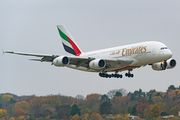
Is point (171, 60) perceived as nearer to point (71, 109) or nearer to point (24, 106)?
point (71, 109)

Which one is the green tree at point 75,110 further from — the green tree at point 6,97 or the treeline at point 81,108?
the green tree at point 6,97

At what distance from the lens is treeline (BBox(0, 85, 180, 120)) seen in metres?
60.0

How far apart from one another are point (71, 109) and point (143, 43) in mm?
17119

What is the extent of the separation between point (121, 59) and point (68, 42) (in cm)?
1528

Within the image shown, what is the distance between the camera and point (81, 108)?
205ft

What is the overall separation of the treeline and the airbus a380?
263 inches

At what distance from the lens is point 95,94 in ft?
216

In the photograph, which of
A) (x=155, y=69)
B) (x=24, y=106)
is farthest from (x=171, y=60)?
(x=24, y=106)

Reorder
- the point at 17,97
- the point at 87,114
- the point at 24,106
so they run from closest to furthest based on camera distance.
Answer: the point at 87,114 < the point at 24,106 < the point at 17,97

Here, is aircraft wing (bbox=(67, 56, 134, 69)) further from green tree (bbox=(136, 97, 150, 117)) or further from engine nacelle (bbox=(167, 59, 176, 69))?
green tree (bbox=(136, 97, 150, 117))

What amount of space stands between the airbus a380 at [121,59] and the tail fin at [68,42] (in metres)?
3.98

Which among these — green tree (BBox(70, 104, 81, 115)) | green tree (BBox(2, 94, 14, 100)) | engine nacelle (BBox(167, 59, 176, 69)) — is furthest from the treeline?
engine nacelle (BBox(167, 59, 176, 69))

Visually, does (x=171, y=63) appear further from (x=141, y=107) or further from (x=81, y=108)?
(x=81, y=108)

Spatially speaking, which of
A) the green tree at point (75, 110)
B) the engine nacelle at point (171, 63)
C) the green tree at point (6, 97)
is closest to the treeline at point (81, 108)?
the green tree at point (75, 110)
